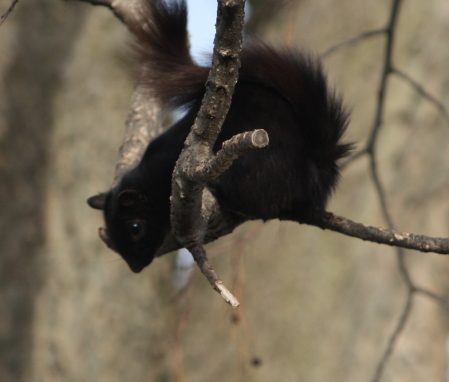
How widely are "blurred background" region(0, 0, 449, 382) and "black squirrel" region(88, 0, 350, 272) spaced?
206 centimetres

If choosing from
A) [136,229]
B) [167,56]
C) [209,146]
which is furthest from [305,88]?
[136,229]

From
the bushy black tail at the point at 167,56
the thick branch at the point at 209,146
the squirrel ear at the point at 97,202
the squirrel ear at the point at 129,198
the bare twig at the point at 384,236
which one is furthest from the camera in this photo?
the squirrel ear at the point at 97,202

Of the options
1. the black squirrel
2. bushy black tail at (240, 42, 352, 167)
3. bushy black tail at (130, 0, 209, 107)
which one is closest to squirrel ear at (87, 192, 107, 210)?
the black squirrel

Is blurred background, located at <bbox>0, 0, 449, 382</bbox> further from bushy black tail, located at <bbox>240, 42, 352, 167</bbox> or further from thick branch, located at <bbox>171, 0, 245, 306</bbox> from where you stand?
thick branch, located at <bbox>171, 0, 245, 306</bbox>

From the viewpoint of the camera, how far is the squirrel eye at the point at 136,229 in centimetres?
170

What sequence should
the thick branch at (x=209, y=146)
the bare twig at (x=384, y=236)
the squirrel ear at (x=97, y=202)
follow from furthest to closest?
1. the squirrel ear at (x=97, y=202)
2. the bare twig at (x=384, y=236)
3. the thick branch at (x=209, y=146)

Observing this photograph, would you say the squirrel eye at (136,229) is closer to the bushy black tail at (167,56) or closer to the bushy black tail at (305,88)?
the bushy black tail at (167,56)

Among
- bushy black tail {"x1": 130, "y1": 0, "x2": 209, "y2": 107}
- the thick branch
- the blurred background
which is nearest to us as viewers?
the thick branch

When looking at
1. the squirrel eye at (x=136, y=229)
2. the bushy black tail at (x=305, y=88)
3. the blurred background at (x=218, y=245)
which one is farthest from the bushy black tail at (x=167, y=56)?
the blurred background at (x=218, y=245)

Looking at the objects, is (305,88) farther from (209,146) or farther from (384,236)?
(209,146)

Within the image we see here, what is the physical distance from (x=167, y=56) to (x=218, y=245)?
2.22 metres

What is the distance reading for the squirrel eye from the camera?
→ 1696mm

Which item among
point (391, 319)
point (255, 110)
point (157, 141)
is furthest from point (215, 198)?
point (391, 319)

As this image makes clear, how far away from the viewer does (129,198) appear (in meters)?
1.66
